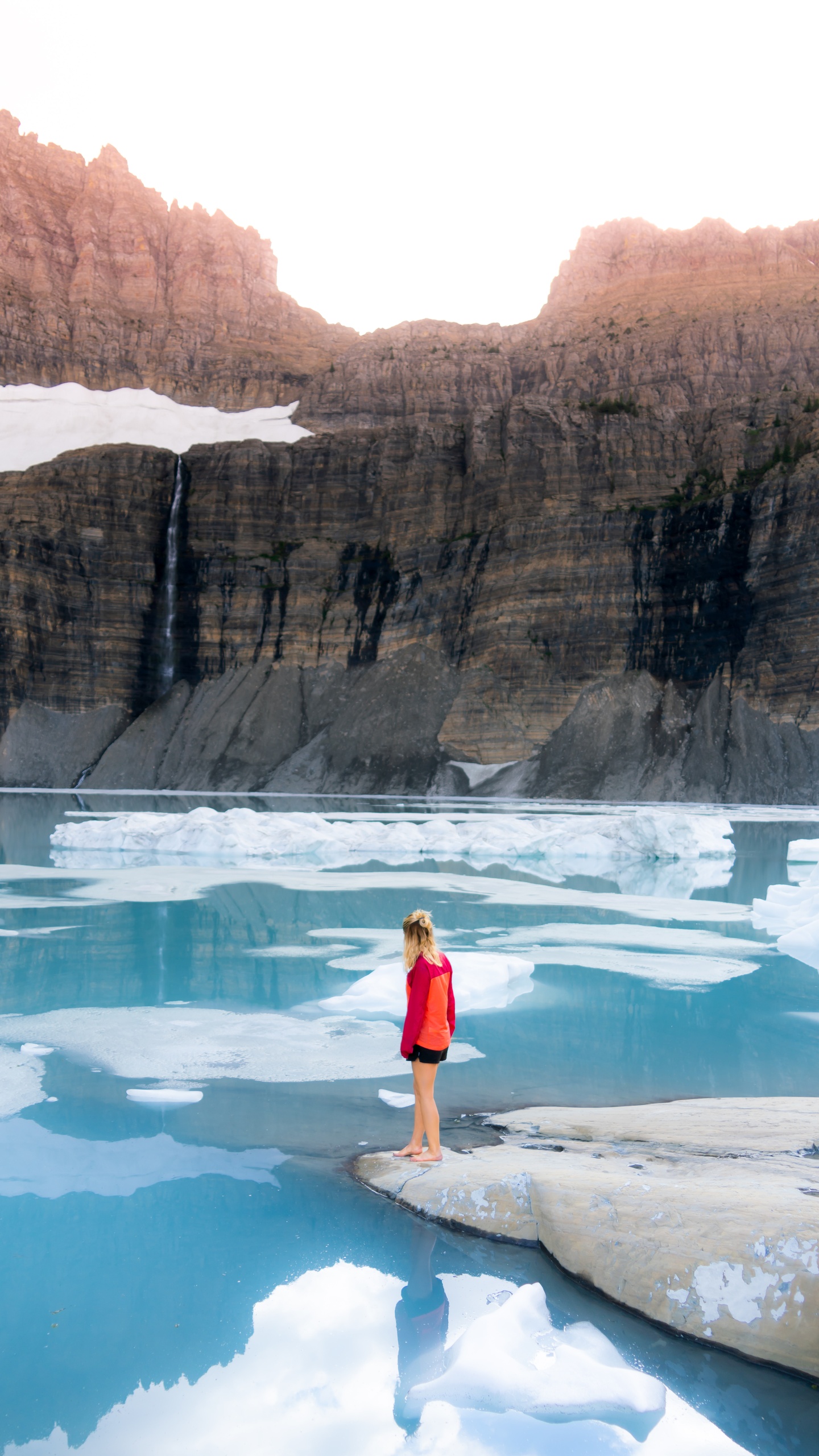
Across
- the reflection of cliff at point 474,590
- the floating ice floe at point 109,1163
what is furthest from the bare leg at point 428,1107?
the reflection of cliff at point 474,590

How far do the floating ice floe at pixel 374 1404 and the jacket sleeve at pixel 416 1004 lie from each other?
174 centimetres

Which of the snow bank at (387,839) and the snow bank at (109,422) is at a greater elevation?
the snow bank at (109,422)

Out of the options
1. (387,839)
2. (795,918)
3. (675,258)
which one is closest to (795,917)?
(795,918)

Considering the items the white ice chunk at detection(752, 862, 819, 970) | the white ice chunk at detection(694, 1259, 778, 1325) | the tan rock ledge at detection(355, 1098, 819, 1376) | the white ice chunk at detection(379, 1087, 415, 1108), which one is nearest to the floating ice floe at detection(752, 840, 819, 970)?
the white ice chunk at detection(752, 862, 819, 970)

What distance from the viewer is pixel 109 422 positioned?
329 ft

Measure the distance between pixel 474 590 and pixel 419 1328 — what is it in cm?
6436

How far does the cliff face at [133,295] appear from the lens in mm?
108500

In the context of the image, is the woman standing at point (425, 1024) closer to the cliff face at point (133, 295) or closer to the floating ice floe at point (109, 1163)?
the floating ice floe at point (109, 1163)

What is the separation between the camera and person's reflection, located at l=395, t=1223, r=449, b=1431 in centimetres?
367

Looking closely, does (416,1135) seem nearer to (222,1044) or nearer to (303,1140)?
(303,1140)

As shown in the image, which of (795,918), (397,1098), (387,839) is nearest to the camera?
(397,1098)

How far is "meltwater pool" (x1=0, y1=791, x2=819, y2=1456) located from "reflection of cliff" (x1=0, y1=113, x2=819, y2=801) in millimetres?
43815

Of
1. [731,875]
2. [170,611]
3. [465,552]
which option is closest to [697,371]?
[465,552]

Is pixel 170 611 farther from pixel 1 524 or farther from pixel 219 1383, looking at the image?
pixel 219 1383
